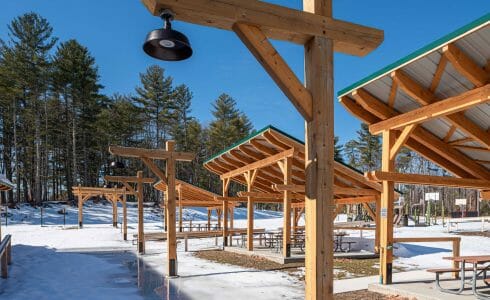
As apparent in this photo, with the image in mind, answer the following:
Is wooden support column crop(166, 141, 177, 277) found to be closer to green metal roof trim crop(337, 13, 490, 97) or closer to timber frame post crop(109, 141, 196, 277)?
timber frame post crop(109, 141, 196, 277)

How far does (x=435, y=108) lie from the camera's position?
21.0 feet

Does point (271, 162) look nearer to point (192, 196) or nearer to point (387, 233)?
point (387, 233)

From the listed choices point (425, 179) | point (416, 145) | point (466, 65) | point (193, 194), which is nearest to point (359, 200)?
point (416, 145)

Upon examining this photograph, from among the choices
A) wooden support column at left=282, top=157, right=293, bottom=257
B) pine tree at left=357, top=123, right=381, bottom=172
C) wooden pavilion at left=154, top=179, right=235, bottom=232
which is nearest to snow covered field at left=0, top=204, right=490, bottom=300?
wooden support column at left=282, top=157, right=293, bottom=257

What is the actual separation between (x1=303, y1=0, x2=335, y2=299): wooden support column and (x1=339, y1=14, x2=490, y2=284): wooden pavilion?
306cm

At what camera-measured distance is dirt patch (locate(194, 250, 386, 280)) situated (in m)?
9.65

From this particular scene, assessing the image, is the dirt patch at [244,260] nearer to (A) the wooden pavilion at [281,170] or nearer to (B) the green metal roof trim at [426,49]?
(A) the wooden pavilion at [281,170]

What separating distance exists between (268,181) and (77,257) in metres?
9.44

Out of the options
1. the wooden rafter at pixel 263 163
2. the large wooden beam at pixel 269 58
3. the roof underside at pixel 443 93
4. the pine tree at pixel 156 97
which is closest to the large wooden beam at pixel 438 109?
the roof underside at pixel 443 93

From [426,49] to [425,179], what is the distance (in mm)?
3154

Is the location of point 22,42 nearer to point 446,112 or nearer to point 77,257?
point 77,257

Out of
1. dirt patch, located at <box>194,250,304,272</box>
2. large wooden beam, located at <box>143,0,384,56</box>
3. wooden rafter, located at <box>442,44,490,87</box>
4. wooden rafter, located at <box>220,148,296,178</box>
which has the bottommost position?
dirt patch, located at <box>194,250,304,272</box>

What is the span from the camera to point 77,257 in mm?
12961

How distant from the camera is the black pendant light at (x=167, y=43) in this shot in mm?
2914
